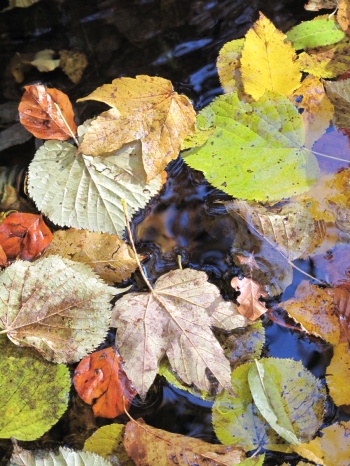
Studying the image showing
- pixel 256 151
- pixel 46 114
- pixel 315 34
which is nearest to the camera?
pixel 256 151

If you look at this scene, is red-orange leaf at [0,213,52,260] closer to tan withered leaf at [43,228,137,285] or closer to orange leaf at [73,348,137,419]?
tan withered leaf at [43,228,137,285]

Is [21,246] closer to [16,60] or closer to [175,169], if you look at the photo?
[175,169]

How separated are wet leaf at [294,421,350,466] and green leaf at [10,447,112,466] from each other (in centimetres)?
60

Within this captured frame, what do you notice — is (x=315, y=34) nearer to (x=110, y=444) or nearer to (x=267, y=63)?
(x=267, y=63)

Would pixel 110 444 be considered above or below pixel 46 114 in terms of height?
below

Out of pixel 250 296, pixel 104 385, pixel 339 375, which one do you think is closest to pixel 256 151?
pixel 250 296

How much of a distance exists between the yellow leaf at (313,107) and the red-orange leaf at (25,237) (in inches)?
39.5

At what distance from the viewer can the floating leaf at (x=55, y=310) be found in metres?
1.53

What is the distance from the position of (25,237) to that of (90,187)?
29 centimetres

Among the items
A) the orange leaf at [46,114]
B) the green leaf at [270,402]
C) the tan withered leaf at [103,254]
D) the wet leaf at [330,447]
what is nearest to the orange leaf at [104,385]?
the tan withered leaf at [103,254]

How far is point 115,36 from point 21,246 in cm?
101

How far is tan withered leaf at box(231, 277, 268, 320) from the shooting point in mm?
1584

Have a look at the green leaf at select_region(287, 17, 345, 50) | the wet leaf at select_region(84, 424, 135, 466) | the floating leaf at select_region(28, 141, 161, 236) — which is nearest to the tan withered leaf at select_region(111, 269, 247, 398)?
the wet leaf at select_region(84, 424, 135, 466)

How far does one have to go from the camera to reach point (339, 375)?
5.00 ft
